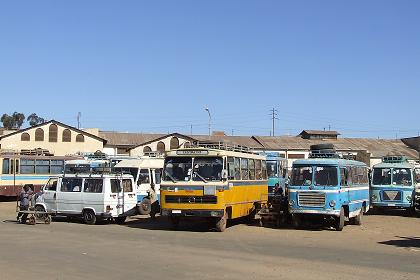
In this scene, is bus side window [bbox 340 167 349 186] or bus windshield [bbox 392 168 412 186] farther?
bus windshield [bbox 392 168 412 186]

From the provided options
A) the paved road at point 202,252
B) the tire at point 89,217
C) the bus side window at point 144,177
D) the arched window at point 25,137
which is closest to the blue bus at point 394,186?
the paved road at point 202,252

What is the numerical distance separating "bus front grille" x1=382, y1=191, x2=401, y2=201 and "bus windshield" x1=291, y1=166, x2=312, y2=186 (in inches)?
360

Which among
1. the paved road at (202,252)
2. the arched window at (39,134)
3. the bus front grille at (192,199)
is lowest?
the paved road at (202,252)

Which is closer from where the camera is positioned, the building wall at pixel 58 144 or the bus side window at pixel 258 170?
the bus side window at pixel 258 170

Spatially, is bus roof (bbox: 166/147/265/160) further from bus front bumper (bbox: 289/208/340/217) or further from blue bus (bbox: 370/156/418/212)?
blue bus (bbox: 370/156/418/212)

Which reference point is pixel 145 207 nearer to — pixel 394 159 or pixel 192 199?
pixel 192 199

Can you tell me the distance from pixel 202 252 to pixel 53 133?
5731cm

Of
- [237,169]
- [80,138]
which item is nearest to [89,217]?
[237,169]

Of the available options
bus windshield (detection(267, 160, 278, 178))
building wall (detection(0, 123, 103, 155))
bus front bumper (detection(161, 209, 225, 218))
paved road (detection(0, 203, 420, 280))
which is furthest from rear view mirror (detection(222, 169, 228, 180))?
building wall (detection(0, 123, 103, 155))

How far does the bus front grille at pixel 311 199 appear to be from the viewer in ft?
65.6

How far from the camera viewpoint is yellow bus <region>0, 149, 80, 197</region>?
35.7 metres

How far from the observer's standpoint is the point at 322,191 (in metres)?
20.0

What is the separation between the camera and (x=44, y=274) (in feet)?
34.9

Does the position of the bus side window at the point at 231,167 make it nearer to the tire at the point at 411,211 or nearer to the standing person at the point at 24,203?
the standing person at the point at 24,203
